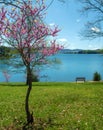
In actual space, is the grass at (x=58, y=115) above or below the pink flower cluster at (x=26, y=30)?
below

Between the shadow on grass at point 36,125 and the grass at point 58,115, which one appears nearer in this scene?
the shadow on grass at point 36,125

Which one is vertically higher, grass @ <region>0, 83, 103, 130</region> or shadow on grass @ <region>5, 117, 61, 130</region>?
shadow on grass @ <region>5, 117, 61, 130</region>

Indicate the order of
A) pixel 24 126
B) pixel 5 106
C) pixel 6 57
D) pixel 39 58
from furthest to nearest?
pixel 6 57, pixel 5 106, pixel 39 58, pixel 24 126

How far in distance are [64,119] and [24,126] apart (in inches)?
62.5

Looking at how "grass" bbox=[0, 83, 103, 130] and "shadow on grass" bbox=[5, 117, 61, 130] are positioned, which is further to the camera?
"grass" bbox=[0, 83, 103, 130]

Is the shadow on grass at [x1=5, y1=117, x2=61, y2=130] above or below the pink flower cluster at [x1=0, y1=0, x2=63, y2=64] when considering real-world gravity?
below

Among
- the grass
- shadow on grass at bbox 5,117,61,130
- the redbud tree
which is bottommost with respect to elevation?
the grass

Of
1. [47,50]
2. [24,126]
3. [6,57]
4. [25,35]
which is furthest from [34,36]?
Result: [6,57]

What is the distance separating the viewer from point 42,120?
9.67 metres

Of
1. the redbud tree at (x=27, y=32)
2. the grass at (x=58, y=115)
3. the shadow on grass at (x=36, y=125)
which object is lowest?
the grass at (x=58, y=115)

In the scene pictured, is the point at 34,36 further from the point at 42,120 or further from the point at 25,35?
the point at 42,120

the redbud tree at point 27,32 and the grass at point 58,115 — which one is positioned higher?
the redbud tree at point 27,32

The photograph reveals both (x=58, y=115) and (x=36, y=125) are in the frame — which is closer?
(x=36, y=125)

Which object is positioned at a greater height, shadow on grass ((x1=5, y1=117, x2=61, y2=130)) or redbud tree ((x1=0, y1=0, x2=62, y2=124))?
redbud tree ((x1=0, y1=0, x2=62, y2=124))
